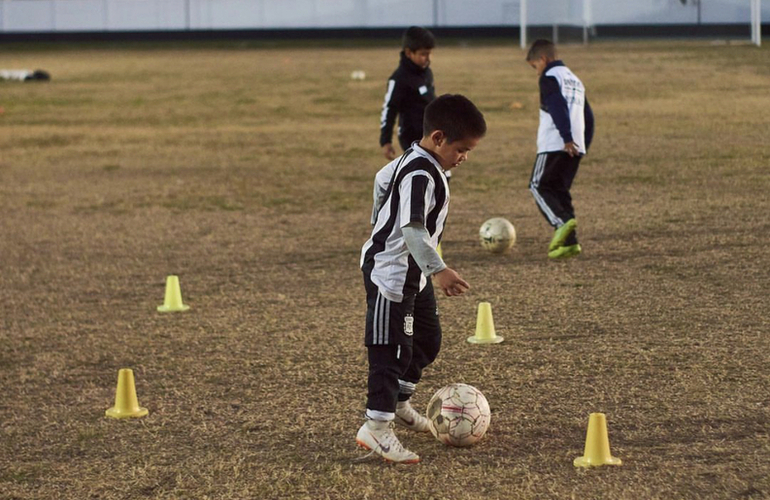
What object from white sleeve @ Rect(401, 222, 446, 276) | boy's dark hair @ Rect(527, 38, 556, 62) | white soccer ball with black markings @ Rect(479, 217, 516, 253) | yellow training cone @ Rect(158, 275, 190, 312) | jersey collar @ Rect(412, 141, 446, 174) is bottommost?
yellow training cone @ Rect(158, 275, 190, 312)

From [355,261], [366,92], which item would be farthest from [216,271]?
[366,92]

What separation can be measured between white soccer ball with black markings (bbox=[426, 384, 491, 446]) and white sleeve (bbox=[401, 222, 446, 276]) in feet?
2.38

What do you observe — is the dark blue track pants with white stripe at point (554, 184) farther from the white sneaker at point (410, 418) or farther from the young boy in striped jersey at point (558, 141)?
the white sneaker at point (410, 418)

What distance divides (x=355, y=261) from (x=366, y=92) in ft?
55.0

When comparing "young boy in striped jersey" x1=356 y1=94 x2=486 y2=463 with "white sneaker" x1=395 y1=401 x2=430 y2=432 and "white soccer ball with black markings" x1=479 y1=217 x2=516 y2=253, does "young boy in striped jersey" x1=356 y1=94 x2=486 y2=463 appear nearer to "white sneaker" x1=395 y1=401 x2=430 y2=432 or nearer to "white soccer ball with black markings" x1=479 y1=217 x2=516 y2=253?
"white sneaker" x1=395 y1=401 x2=430 y2=432

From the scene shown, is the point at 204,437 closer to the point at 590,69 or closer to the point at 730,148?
the point at 730,148

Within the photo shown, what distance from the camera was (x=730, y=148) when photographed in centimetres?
1494

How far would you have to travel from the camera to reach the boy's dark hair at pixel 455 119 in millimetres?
4480

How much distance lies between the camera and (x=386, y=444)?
4684mm

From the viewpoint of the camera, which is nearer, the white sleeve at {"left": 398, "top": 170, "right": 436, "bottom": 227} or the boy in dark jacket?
the white sleeve at {"left": 398, "top": 170, "right": 436, "bottom": 227}

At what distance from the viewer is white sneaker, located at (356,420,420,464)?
4.67 metres

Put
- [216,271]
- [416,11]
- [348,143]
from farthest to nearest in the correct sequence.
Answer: [416,11]
[348,143]
[216,271]

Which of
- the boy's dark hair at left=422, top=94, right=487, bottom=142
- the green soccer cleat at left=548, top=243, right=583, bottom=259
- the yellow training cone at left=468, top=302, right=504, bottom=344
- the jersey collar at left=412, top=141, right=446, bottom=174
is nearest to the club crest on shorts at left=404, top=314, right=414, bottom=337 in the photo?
the jersey collar at left=412, top=141, right=446, bottom=174

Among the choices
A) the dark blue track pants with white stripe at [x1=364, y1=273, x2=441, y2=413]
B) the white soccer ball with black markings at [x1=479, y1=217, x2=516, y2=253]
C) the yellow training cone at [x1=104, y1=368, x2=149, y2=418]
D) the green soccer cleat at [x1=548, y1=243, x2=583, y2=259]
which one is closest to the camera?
the dark blue track pants with white stripe at [x1=364, y1=273, x2=441, y2=413]
